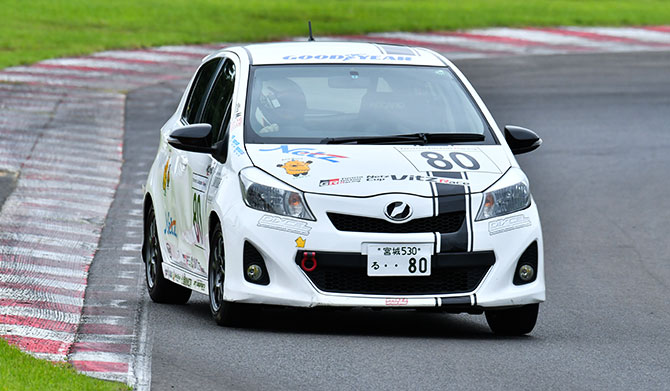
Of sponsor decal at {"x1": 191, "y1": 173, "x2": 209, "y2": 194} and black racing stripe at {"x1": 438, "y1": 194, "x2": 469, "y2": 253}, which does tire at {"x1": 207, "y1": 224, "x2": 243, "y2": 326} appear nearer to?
sponsor decal at {"x1": 191, "y1": 173, "x2": 209, "y2": 194}

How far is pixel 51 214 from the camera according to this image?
13.9 m

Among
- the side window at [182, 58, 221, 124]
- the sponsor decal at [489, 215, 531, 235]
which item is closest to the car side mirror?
the side window at [182, 58, 221, 124]

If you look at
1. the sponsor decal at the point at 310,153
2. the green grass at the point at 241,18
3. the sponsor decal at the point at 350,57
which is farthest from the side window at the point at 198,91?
the green grass at the point at 241,18

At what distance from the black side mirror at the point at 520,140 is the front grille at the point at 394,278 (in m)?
1.15

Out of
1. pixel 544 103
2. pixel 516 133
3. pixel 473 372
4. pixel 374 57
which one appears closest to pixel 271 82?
pixel 374 57

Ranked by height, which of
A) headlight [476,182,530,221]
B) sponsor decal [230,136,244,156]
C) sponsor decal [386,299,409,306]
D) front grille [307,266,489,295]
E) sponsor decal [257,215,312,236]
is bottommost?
sponsor decal [386,299,409,306]

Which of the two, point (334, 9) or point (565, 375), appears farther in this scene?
point (334, 9)

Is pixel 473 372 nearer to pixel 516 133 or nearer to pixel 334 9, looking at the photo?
pixel 516 133

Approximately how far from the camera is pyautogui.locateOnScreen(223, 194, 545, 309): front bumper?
7805 mm

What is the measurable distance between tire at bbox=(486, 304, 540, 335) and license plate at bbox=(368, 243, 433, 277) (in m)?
0.67

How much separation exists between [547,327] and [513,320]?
51cm

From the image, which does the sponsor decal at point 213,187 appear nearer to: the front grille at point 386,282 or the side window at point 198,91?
the front grille at point 386,282

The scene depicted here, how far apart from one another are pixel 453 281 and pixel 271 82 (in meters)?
1.85

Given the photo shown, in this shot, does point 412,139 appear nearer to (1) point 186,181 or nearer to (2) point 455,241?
(2) point 455,241
